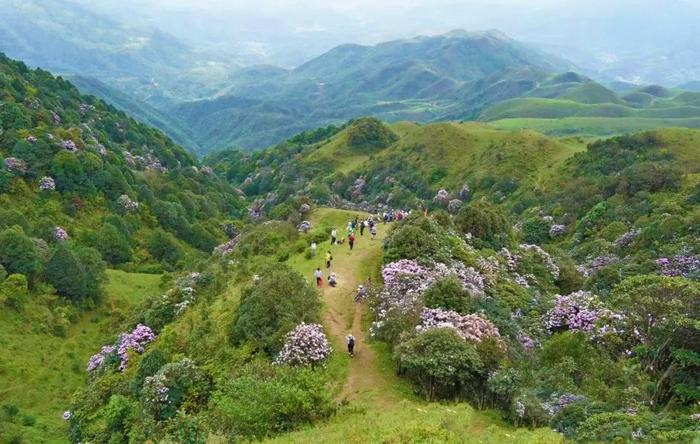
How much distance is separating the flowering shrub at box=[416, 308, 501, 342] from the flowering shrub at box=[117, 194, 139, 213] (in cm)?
5324

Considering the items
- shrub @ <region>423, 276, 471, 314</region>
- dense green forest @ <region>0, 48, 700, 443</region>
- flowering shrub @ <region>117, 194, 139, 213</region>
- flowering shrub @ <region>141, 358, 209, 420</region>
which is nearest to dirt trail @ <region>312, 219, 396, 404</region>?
dense green forest @ <region>0, 48, 700, 443</region>

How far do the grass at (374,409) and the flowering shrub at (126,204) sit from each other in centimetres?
4184

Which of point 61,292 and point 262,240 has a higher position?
point 262,240

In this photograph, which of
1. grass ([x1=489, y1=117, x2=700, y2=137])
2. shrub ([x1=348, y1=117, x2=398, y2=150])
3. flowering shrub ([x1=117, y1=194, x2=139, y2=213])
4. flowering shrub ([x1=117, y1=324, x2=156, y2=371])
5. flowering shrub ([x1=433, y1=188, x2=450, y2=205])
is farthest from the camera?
grass ([x1=489, y1=117, x2=700, y2=137])

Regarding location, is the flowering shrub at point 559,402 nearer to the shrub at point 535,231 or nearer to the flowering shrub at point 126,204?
the shrub at point 535,231

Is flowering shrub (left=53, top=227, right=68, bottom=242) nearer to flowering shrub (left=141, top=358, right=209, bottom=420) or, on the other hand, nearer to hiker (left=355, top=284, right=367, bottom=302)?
flowering shrub (left=141, top=358, right=209, bottom=420)

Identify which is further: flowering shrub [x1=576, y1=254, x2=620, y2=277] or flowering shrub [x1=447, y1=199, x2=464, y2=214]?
flowering shrub [x1=447, y1=199, x2=464, y2=214]

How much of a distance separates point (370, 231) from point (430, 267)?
39.9 ft

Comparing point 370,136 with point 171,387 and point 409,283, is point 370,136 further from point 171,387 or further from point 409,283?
point 171,387

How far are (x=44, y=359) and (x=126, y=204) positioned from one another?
105 feet

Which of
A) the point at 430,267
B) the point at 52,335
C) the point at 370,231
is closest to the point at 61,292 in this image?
the point at 52,335

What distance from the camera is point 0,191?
58562 millimetres

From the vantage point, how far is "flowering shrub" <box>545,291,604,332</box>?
29252 mm

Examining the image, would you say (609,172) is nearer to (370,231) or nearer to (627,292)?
(370,231)
